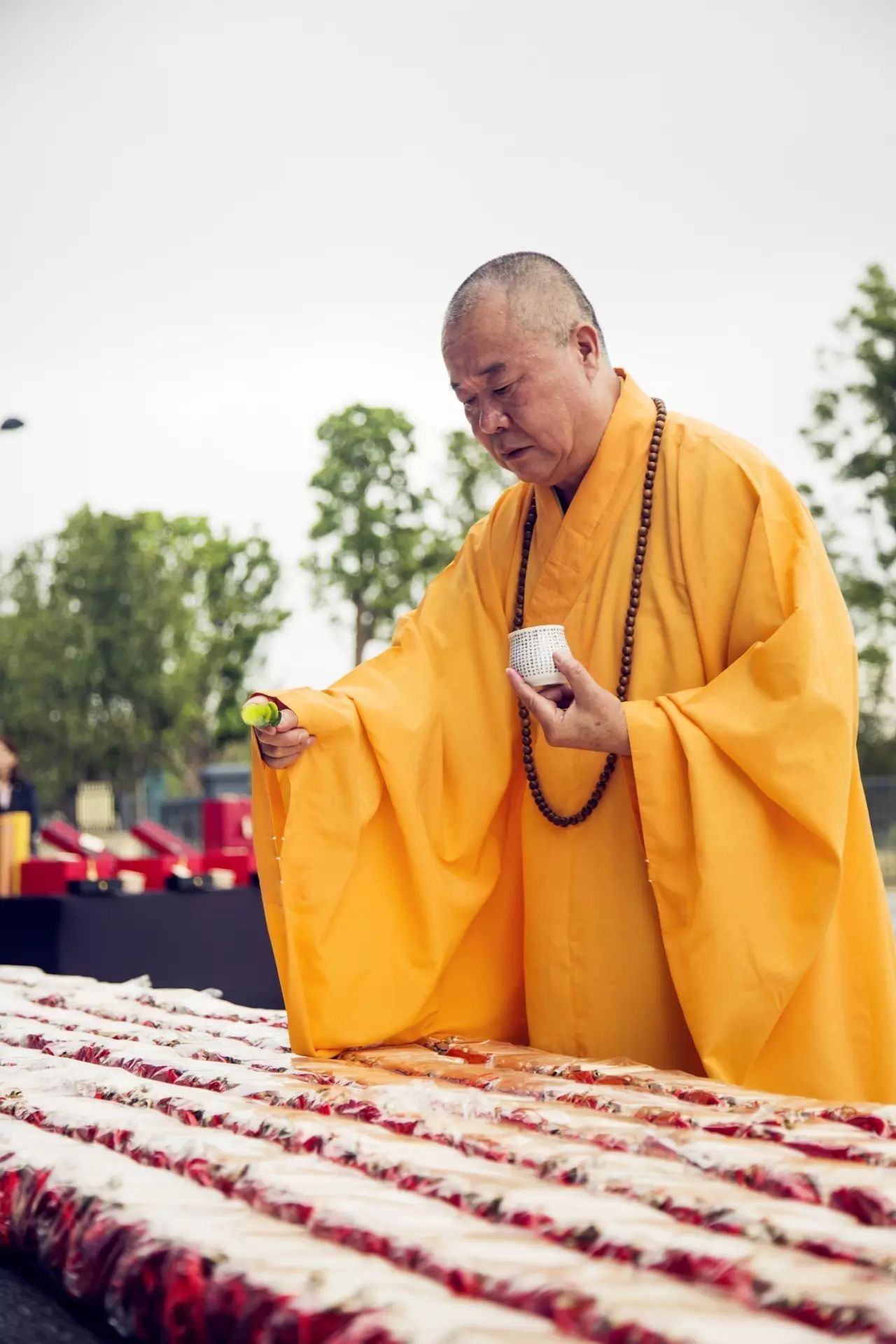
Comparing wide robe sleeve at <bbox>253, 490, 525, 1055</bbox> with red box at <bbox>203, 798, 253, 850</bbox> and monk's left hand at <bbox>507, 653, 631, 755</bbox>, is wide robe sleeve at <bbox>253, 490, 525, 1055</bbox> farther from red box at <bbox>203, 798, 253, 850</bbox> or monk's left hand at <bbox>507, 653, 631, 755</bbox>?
red box at <bbox>203, 798, 253, 850</bbox>

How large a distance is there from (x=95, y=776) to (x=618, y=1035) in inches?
890

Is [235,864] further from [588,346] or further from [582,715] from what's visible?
[582,715]

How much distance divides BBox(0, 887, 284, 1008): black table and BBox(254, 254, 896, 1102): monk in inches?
145

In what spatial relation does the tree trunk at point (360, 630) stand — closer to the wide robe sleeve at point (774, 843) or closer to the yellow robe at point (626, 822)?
the yellow robe at point (626, 822)

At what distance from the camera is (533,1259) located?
3.97ft

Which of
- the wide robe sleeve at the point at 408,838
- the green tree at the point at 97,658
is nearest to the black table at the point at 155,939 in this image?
the wide robe sleeve at the point at 408,838

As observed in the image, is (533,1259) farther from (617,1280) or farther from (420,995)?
(420,995)

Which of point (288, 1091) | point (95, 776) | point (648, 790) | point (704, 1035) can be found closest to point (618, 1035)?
point (704, 1035)

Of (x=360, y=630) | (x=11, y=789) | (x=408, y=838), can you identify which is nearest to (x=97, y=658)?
(x=360, y=630)

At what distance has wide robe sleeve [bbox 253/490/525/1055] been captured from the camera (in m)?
2.46

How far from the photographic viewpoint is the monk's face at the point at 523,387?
2467 millimetres

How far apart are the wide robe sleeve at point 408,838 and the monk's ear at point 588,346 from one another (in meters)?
0.36

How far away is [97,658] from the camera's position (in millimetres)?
23938

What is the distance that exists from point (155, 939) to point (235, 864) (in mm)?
906
